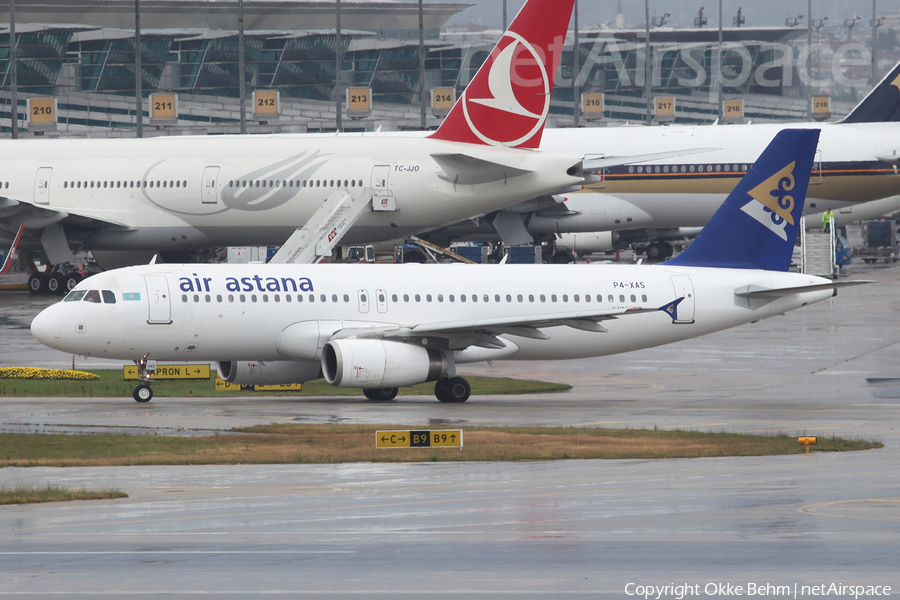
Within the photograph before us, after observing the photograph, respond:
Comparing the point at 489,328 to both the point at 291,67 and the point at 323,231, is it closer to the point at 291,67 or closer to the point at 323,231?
the point at 323,231

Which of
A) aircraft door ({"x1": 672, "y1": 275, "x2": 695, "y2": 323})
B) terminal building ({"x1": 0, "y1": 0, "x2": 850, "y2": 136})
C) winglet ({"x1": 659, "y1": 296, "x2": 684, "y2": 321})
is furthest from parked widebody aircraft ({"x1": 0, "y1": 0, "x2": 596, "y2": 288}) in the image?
terminal building ({"x1": 0, "y1": 0, "x2": 850, "y2": 136})

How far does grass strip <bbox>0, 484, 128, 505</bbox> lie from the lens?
56.9ft

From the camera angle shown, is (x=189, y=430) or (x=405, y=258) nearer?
(x=189, y=430)

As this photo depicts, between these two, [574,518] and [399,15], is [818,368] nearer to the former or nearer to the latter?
[574,518]

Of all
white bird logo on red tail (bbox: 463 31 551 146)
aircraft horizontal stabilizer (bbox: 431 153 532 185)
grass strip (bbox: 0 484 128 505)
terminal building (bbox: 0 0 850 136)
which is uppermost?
terminal building (bbox: 0 0 850 136)

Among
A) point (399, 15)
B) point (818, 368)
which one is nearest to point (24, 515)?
point (818, 368)

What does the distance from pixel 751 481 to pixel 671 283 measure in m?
14.5

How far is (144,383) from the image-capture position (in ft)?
99.0

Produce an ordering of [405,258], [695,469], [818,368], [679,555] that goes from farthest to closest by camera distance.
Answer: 1. [405,258]
2. [818,368]
3. [695,469]
4. [679,555]

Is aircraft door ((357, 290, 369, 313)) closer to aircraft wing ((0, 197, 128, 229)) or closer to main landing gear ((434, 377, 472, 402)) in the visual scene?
main landing gear ((434, 377, 472, 402))

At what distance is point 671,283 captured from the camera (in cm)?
3288

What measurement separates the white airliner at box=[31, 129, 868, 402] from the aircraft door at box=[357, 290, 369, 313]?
0.03m

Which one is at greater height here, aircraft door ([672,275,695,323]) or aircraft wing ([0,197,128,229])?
aircraft wing ([0,197,128,229])

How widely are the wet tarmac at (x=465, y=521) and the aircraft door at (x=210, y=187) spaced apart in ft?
80.7
